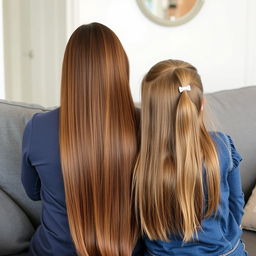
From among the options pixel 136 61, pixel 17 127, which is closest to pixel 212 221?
pixel 17 127

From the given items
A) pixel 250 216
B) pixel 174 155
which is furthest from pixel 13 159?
pixel 250 216

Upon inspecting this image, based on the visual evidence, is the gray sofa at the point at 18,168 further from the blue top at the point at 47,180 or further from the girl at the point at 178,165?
the girl at the point at 178,165

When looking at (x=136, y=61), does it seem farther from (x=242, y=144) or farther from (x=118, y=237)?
(x=118, y=237)

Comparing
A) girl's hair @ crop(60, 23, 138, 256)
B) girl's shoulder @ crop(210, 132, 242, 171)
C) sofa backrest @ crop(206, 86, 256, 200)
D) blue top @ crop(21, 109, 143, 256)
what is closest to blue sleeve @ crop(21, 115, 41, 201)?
blue top @ crop(21, 109, 143, 256)

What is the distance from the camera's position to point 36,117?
133 cm

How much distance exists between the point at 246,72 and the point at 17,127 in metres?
1.94

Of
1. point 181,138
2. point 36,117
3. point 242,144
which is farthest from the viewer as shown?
point 242,144

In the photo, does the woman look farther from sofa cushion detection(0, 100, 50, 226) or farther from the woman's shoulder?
sofa cushion detection(0, 100, 50, 226)

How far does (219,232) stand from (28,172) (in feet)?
2.01

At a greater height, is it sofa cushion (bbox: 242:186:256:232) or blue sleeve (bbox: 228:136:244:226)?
blue sleeve (bbox: 228:136:244:226)

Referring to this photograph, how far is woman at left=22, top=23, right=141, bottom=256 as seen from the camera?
1.25 meters

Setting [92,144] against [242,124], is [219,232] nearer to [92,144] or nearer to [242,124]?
[92,144]

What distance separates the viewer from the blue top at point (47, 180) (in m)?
1.31

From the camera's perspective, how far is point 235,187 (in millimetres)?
1383
